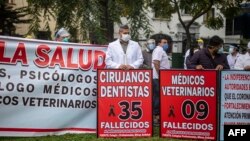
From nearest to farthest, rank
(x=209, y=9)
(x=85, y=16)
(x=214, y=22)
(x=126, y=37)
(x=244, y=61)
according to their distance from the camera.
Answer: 1. (x=85, y=16)
2. (x=126, y=37)
3. (x=244, y=61)
4. (x=209, y=9)
5. (x=214, y=22)

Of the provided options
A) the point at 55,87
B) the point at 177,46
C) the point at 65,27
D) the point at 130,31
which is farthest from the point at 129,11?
the point at 177,46

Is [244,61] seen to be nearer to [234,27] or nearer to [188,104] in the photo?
[188,104]

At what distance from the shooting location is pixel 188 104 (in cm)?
836

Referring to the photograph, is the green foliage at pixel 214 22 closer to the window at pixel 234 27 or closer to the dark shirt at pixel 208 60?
the dark shirt at pixel 208 60

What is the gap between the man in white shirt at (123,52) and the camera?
8.95 metres

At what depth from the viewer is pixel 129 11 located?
906 centimetres

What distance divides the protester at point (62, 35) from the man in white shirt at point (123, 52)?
79 cm

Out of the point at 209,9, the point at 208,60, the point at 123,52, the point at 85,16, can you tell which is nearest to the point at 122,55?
the point at 123,52

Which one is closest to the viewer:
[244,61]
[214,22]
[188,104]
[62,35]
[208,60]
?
[188,104]

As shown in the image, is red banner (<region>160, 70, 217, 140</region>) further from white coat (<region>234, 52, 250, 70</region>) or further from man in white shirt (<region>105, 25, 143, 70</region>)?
white coat (<region>234, 52, 250, 70</region>)

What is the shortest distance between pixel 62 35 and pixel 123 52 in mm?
1174

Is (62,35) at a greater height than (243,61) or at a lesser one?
greater

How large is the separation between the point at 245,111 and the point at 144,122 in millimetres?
1627

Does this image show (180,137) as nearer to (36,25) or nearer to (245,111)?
(245,111)
